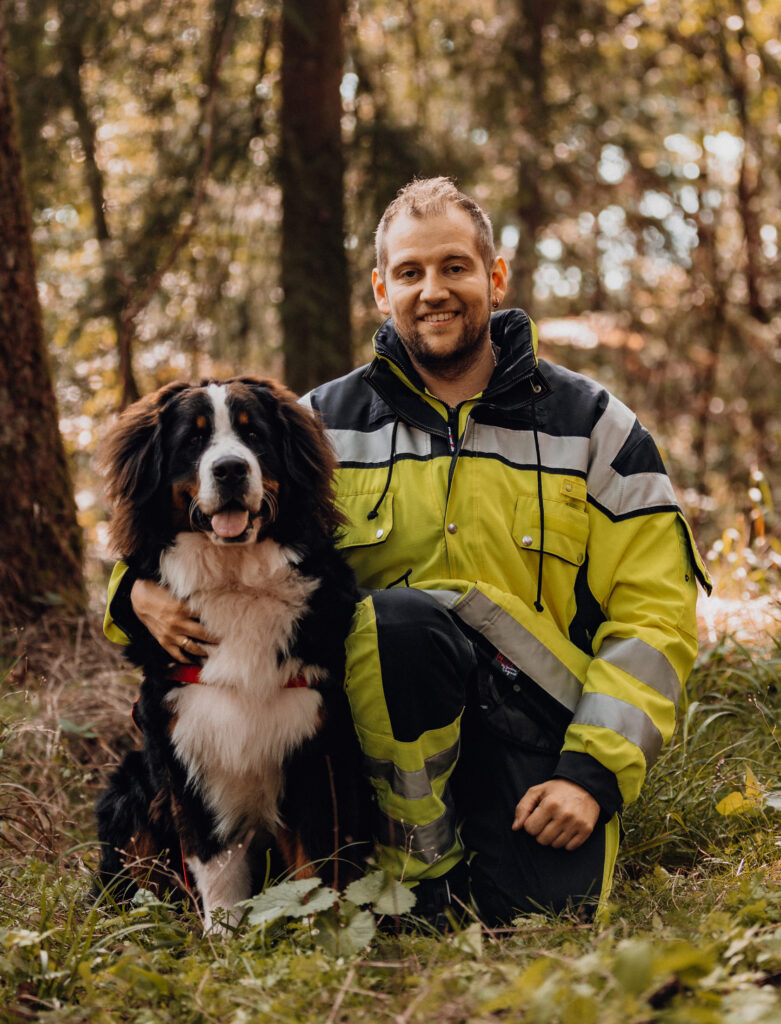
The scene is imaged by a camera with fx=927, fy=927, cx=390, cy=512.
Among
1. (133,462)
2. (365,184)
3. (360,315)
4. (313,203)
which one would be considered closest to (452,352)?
(133,462)

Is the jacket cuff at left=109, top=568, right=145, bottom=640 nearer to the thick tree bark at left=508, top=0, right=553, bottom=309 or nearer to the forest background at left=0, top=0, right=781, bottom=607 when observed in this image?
the forest background at left=0, top=0, right=781, bottom=607

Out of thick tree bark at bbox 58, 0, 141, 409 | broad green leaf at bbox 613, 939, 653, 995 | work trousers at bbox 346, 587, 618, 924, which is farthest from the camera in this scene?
thick tree bark at bbox 58, 0, 141, 409

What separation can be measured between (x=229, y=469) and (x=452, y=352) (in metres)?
0.87

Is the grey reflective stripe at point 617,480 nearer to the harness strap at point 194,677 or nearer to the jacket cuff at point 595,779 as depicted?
the jacket cuff at point 595,779

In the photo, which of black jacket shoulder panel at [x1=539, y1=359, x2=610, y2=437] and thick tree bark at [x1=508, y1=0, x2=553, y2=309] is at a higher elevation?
thick tree bark at [x1=508, y1=0, x2=553, y2=309]

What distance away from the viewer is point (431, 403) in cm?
285

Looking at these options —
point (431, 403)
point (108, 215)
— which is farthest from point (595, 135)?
point (431, 403)

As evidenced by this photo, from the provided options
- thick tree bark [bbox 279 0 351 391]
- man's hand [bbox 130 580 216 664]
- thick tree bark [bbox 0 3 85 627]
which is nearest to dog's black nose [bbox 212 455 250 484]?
man's hand [bbox 130 580 216 664]

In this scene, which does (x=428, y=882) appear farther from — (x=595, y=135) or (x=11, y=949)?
(x=595, y=135)

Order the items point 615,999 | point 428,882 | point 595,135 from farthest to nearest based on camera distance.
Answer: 1. point 595,135
2. point 428,882
3. point 615,999

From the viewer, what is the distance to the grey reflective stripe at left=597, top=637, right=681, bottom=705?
252cm

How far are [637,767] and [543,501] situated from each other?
2.55ft

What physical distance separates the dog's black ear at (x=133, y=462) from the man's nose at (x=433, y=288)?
0.78 metres

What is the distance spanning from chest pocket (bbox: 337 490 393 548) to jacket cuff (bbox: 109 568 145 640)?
2.01 feet
